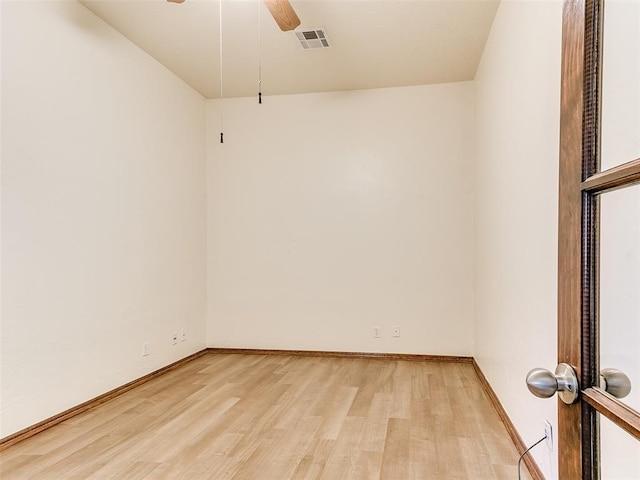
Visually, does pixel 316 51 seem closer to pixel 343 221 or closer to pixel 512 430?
pixel 343 221

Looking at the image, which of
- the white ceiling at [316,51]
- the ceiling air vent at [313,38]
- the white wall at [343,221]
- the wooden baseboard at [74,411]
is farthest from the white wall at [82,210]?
the ceiling air vent at [313,38]

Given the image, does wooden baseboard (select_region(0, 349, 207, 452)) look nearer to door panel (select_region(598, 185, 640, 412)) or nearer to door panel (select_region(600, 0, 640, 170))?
door panel (select_region(598, 185, 640, 412))

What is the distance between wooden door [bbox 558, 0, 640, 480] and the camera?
70 cm

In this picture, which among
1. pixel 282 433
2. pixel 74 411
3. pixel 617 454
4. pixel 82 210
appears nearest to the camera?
pixel 617 454

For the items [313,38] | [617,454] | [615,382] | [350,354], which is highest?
[313,38]

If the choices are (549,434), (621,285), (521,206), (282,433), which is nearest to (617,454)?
(621,285)

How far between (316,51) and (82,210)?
2218 mm

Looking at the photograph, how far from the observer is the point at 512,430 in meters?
2.55

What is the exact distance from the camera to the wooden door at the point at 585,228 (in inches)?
27.7

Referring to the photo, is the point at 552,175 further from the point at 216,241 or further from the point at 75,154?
the point at 216,241

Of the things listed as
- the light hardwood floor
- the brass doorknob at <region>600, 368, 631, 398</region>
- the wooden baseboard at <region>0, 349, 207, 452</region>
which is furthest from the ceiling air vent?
the brass doorknob at <region>600, 368, 631, 398</region>

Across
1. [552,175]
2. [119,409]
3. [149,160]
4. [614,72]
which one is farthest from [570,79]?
[149,160]

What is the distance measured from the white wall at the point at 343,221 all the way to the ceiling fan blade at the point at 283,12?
2110 mm

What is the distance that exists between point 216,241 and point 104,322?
1842 mm
